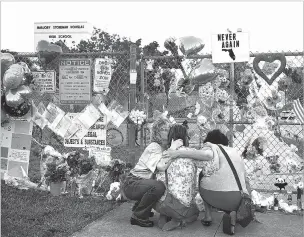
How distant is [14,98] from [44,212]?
1.86 m

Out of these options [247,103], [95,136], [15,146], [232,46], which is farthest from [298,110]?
[15,146]

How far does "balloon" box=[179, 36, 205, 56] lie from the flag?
4.69ft

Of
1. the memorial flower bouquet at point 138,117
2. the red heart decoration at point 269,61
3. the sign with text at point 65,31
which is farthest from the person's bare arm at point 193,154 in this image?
the sign with text at point 65,31

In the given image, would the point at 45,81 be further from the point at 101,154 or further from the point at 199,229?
the point at 199,229

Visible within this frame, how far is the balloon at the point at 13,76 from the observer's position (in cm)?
609

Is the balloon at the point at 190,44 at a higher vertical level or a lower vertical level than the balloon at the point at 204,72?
higher

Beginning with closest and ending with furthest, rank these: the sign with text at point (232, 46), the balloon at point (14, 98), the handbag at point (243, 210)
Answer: the handbag at point (243, 210)
the sign with text at point (232, 46)
the balloon at point (14, 98)

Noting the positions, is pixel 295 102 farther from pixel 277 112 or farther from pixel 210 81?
pixel 210 81

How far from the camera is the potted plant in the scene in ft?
19.6

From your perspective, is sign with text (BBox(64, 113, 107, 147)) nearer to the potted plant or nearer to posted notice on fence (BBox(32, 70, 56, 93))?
the potted plant

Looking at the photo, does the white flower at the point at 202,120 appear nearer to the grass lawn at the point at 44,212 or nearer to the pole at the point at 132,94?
the pole at the point at 132,94

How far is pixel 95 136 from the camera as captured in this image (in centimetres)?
613

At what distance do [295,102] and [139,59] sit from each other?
7.05ft

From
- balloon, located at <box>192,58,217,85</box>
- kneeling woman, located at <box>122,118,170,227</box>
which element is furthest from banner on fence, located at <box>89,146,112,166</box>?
balloon, located at <box>192,58,217,85</box>
